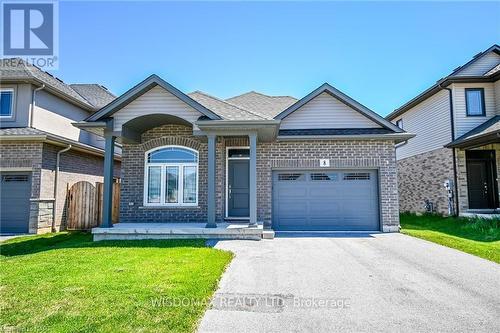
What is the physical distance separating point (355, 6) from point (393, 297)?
7808mm

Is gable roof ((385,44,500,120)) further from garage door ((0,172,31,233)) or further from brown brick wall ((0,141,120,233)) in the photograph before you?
garage door ((0,172,31,233))

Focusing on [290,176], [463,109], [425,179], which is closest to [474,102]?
[463,109]

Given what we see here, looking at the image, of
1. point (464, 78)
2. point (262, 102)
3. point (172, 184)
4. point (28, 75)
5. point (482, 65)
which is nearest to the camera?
point (172, 184)

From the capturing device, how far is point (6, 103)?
1134 centimetres

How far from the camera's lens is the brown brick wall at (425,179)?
13.2m

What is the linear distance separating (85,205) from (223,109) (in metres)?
6.98

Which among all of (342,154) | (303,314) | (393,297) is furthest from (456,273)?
(342,154)

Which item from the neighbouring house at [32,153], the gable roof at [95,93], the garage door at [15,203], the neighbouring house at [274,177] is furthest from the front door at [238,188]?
the gable roof at [95,93]

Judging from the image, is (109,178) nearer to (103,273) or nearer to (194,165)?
(194,165)

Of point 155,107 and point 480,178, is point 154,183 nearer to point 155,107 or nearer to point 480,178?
point 155,107

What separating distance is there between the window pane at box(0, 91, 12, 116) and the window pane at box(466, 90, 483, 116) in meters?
18.8

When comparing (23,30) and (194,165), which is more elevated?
(23,30)

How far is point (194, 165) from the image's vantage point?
10.5 meters

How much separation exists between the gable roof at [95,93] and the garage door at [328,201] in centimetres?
1139
